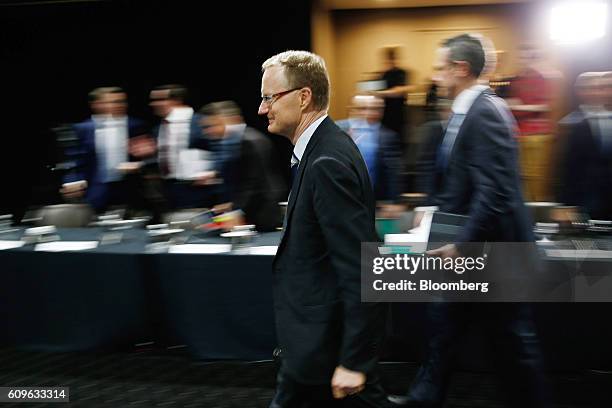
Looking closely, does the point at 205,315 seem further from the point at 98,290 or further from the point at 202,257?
the point at 98,290

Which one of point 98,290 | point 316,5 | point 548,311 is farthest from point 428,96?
point 98,290

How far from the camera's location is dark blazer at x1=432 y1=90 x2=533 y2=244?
7.52 feet

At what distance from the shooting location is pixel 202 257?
3.39 metres

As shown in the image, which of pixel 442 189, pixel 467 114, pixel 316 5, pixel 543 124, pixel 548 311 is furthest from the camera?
pixel 316 5

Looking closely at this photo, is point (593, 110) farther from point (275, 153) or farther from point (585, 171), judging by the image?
point (275, 153)

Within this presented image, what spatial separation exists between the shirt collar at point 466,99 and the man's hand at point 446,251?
1.58 ft

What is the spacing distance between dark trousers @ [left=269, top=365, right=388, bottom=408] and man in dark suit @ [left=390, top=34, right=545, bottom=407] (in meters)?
0.85

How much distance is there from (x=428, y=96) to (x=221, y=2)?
2589 millimetres

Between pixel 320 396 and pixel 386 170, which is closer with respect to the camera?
pixel 320 396

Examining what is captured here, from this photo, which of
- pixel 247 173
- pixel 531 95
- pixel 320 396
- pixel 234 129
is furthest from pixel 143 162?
pixel 320 396

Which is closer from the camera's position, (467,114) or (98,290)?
(467,114)

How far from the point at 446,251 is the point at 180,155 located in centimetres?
314

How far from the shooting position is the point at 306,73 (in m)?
1.66

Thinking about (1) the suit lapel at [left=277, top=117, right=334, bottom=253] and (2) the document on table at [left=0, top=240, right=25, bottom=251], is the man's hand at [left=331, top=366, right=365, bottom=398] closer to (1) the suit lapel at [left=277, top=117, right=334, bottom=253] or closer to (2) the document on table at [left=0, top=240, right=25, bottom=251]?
(1) the suit lapel at [left=277, top=117, right=334, bottom=253]
